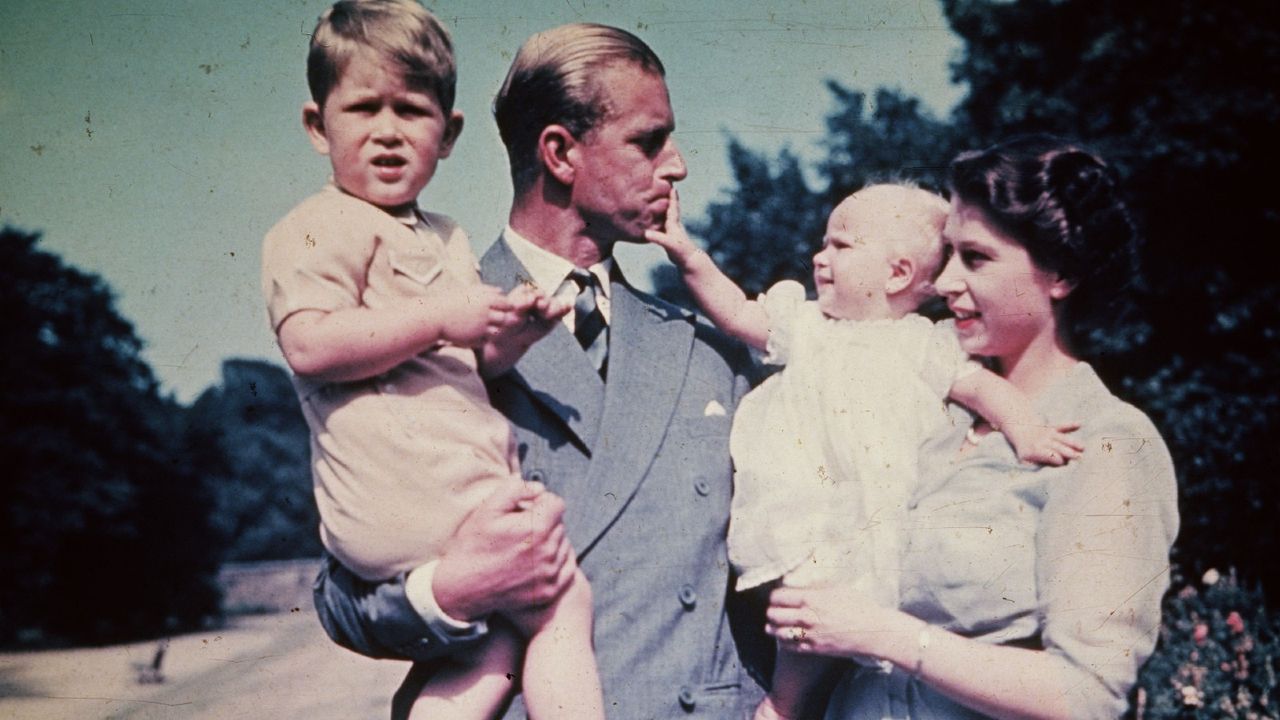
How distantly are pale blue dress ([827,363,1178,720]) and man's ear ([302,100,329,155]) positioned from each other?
1.59 m

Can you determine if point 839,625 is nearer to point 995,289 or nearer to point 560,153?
point 995,289

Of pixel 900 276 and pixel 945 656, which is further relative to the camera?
pixel 900 276

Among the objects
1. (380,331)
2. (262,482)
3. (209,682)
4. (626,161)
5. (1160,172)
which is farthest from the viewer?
(262,482)

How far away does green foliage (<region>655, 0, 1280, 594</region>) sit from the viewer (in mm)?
9688

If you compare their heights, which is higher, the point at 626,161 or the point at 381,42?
the point at 381,42

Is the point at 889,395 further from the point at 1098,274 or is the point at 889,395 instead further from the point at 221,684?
the point at 221,684

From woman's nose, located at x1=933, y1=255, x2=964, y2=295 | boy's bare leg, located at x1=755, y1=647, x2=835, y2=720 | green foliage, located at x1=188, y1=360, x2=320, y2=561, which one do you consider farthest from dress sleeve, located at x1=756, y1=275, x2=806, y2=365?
green foliage, located at x1=188, y1=360, x2=320, y2=561

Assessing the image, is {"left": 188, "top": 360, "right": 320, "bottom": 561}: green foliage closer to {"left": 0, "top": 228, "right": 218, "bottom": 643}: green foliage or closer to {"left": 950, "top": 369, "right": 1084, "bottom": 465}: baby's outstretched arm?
{"left": 0, "top": 228, "right": 218, "bottom": 643}: green foliage

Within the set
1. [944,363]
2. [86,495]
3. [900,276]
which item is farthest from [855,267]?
[86,495]

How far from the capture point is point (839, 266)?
2.90 metres

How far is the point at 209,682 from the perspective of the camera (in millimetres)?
13711

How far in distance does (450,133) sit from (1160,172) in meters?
10.4

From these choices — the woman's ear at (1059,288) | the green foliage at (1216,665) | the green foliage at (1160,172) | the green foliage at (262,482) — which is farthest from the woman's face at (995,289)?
the green foliage at (262,482)

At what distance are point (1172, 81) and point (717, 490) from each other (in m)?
10.5
